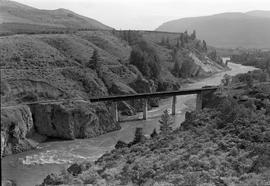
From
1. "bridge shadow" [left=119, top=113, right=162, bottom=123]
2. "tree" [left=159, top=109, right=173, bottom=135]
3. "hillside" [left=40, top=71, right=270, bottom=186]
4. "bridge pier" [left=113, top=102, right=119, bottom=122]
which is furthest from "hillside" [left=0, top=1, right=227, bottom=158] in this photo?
"tree" [left=159, top=109, right=173, bottom=135]

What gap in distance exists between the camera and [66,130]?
5884 cm

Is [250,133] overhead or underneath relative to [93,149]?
overhead

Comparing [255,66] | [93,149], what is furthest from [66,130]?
[255,66]

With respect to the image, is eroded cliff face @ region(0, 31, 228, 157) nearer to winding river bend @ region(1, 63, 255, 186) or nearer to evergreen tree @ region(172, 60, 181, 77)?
winding river bend @ region(1, 63, 255, 186)

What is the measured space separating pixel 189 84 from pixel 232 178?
95923mm

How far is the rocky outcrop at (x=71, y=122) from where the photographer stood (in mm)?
57469

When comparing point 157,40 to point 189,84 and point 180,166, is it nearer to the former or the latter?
point 189,84

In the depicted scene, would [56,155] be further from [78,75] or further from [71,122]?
[78,75]

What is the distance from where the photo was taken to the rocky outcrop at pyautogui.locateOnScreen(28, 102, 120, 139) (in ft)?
189

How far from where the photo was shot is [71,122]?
5959 centimetres

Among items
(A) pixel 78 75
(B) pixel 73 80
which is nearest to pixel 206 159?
(B) pixel 73 80

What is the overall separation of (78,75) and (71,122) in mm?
16055

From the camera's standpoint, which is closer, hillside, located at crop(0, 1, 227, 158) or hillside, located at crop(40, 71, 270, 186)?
hillside, located at crop(40, 71, 270, 186)

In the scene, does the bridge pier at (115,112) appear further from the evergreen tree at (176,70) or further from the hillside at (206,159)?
the evergreen tree at (176,70)
